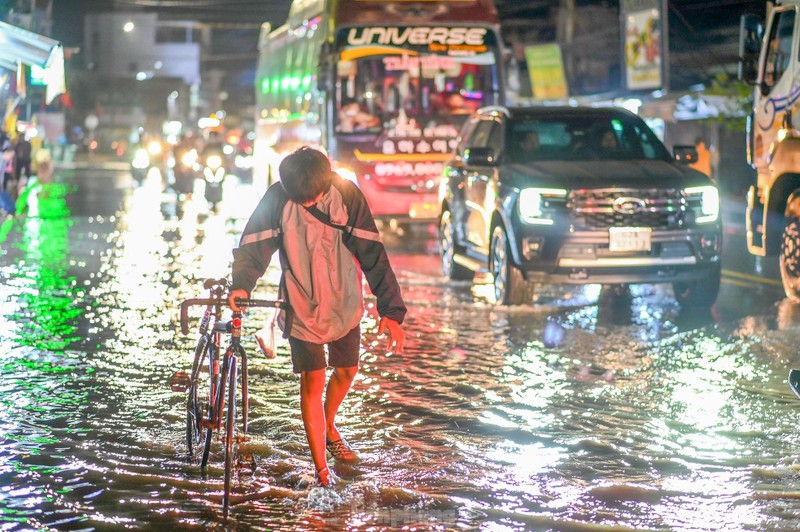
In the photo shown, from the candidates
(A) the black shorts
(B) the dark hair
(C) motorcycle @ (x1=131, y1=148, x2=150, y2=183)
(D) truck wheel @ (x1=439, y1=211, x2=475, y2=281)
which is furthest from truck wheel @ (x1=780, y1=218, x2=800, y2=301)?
(C) motorcycle @ (x1=131, y1=148, x2=150, y2=183)

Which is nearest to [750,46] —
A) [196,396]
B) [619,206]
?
[619,206]

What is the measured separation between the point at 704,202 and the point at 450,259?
139 inches

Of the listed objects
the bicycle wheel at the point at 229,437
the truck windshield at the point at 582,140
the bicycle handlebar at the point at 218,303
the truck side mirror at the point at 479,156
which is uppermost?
the truck windshield at the point at 582,140

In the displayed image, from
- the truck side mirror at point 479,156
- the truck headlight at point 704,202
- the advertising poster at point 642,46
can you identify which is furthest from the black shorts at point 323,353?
the advertising poster at point 642,46

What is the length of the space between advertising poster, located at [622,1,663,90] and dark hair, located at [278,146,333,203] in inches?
960

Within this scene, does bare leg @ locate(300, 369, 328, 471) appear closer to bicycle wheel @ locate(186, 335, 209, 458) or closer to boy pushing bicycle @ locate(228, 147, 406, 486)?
boy pushing bicycle @ locate(228, 147, 406, 486)

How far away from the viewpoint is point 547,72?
37531 millimetres

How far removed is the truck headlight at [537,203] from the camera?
12250 millimetres

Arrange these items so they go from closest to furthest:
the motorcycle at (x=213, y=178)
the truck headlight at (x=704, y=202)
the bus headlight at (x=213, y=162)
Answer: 1. the truck headlight at (x=704, y=202)
2. the motorcycle at (x=213, y=178)
3. the bus headlight at (x=213, y=162)

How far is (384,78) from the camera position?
20422 mm

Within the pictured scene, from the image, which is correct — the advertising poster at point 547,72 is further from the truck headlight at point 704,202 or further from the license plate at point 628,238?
the license plate at point 628,238

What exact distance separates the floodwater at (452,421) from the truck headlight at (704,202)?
2.99 ft

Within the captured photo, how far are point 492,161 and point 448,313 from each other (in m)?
1.66

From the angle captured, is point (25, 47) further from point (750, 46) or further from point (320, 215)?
point (320, 215)
